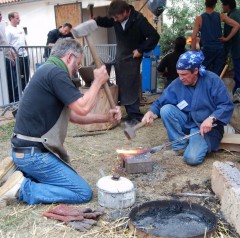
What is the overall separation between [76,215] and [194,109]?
2.13 metres

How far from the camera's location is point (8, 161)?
159 inches

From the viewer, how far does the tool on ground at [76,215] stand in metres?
3.20

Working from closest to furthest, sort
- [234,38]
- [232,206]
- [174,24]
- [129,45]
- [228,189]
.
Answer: [232,206] < [228,189] < [129,45] < [234,38] < [174,24]

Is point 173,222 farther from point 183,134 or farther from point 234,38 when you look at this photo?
point 234,38

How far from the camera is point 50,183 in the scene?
364cm

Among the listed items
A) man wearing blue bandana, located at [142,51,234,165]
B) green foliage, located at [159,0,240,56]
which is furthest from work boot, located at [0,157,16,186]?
green foliage, located at [159,0,240,56]

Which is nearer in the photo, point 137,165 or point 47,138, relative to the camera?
point 47,138

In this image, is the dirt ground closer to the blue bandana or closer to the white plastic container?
the white plastic container

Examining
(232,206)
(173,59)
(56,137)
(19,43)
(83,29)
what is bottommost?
(232,206)

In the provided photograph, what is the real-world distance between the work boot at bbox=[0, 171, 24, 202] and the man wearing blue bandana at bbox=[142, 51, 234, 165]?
1685mm

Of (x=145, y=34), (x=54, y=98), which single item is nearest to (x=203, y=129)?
(x=54, y=98)

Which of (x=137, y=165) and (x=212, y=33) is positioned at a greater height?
(x=212, y=33)

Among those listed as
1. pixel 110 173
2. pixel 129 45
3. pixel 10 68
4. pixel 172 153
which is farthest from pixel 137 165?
pixel 10 68

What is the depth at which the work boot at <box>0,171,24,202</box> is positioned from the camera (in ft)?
11.8
